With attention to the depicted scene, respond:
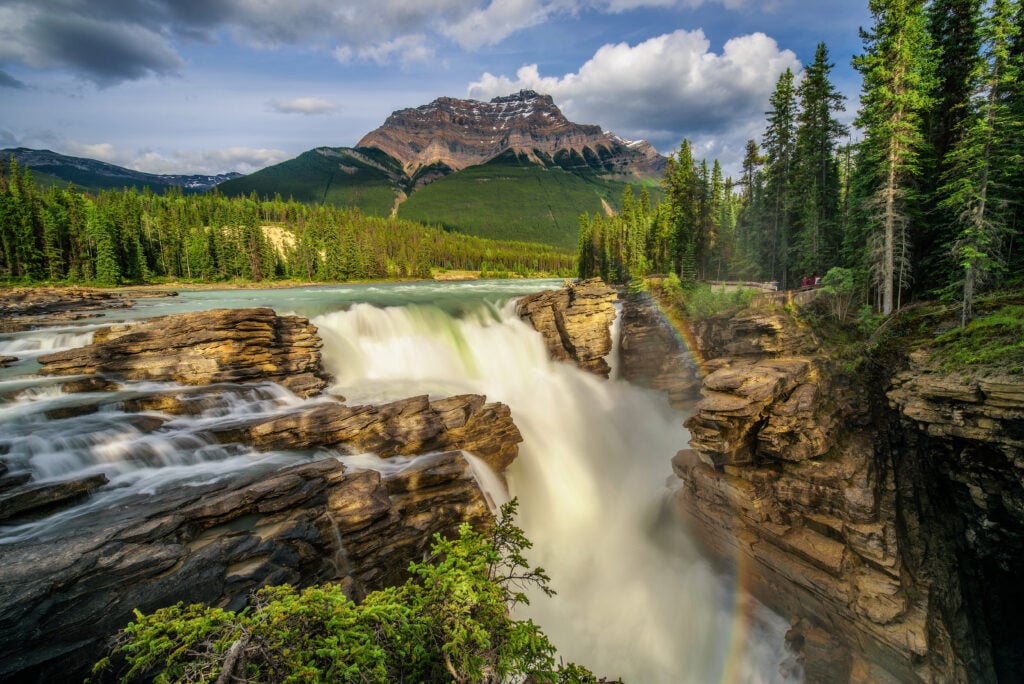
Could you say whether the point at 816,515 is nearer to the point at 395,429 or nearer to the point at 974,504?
the point at 974,504

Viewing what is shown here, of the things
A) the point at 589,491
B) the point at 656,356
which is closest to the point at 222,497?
the point at 589,491

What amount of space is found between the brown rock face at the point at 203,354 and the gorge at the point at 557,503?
11 cm

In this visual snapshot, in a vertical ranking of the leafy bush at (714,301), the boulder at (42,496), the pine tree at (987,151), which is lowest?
the boulder at (42,496)

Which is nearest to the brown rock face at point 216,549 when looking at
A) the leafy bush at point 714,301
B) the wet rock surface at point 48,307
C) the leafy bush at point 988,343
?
the leafy bush at point 988,343

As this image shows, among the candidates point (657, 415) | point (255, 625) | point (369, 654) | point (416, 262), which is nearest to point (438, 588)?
point (369, 654)

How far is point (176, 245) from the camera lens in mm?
75688

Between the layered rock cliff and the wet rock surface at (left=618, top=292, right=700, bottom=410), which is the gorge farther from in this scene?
the wet rock surface at (left=618, top=292, right=700, bottom=410)

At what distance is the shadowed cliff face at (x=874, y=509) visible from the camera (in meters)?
11.5

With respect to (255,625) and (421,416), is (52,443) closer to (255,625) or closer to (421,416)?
(421,416)

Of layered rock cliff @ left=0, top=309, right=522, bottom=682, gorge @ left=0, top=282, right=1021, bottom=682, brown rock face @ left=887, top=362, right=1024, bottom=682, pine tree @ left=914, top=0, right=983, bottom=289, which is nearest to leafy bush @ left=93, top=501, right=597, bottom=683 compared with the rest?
layered rock cliff @ left=0, top=309, right=522, bottom=682

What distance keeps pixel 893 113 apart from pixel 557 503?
79.4ft

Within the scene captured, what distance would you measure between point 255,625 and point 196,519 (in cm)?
718

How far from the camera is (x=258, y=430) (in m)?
13.2

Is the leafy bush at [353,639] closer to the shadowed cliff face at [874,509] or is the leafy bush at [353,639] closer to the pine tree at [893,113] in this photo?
the shadowed cliff face at [874,509]
